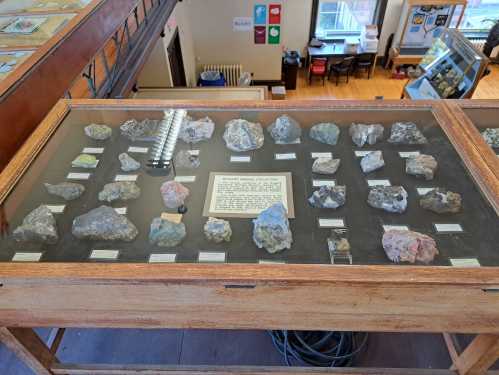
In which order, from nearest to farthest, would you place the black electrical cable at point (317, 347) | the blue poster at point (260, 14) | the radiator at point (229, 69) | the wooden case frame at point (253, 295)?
1. the wooden case frame at point (253, 295)
2. the black electrical cable at point (317, 347)
3. the blue poster at point (260, 14)
4. the radiator at point (229, 69)

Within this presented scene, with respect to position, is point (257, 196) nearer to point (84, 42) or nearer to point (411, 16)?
point (84, 42)

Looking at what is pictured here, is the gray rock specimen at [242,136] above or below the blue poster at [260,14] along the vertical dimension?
above

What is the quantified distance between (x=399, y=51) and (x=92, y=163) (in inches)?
275

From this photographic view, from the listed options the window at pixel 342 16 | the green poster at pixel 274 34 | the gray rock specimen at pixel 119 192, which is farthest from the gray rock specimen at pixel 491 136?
the window at pixel 342 16

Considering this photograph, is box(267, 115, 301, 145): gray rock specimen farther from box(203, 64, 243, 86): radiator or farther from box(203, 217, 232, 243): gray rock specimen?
box(203, 64, 243, 86): radiator

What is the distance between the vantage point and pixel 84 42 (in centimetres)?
195

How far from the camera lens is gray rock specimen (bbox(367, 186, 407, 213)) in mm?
1254

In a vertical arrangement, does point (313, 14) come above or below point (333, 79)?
above

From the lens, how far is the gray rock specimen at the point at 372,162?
143 cm

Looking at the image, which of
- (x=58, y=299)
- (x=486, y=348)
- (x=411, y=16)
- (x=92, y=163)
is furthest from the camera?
(x=411, y=16)

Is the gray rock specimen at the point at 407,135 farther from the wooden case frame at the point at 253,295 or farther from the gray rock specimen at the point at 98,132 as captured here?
the gray rock specimen at the point at 98,132

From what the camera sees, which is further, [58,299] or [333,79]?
[333,79]

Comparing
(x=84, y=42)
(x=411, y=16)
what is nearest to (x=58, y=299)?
(x=84, y=42)

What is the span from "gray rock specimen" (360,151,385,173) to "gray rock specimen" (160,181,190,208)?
733mm
